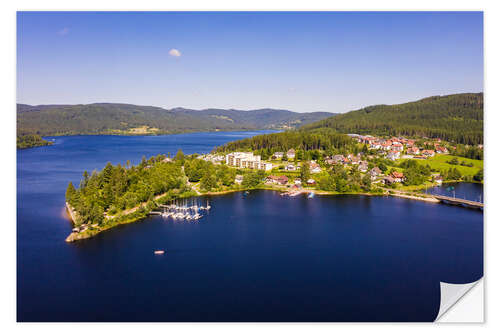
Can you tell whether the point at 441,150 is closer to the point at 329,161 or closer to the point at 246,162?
Result: the point at 329,161

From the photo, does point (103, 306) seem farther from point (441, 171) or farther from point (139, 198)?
point (441, 171)

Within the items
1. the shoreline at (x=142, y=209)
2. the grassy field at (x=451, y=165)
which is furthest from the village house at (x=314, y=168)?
the grassy field at (x=451, y=165)

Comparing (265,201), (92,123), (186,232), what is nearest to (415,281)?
(186,232)

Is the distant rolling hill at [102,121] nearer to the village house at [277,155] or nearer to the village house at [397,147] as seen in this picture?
the village house at [277,155]

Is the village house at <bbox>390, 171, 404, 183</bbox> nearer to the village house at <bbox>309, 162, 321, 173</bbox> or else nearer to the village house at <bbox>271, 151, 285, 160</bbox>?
the village house at <bbox>309, 162, 321, 173</bbox>

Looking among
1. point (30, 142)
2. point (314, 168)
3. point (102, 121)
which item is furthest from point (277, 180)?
point (102, 121)
